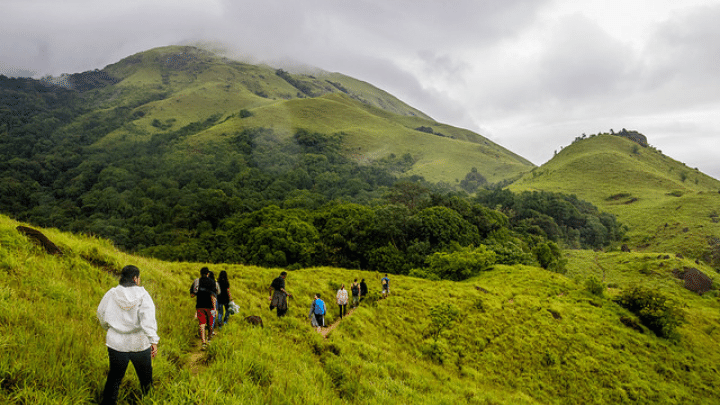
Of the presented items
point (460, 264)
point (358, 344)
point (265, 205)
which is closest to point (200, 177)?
point (265, 205)

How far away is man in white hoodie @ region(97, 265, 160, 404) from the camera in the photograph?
12.1ft

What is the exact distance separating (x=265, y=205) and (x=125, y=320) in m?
89.2

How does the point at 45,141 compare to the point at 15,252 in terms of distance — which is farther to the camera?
the point at 45,141

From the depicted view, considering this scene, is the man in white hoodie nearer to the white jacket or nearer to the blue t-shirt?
the white jacket

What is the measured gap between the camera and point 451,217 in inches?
1998

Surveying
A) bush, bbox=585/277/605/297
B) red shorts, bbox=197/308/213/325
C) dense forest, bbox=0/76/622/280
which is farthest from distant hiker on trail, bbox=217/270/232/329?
bush, bbox=585/277/605/297

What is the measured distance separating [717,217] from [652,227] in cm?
1375

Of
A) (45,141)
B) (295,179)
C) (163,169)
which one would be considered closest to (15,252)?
(295,179)

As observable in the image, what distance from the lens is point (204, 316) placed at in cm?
704

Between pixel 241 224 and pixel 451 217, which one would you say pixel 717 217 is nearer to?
pixel 451 217

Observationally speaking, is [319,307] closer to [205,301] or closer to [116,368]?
[205,301]

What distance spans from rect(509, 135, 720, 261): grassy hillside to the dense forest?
459 inches

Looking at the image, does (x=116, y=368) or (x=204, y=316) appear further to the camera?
(x=204, y=316)

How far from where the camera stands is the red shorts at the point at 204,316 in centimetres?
701
